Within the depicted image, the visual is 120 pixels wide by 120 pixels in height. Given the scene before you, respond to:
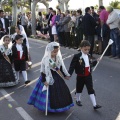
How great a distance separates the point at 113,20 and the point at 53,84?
592cm

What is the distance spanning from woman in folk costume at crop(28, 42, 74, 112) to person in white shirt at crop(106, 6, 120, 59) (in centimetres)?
567

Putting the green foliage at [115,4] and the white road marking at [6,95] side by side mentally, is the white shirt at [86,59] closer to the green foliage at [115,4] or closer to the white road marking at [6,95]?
the white road marking at [6,95]

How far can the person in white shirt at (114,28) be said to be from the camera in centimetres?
1148

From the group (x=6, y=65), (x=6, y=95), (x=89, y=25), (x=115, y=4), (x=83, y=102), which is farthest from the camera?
(x=115, y=4)

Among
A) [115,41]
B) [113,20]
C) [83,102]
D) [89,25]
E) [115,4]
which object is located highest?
[115,4]

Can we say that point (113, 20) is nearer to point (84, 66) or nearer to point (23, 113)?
point (84, 66)

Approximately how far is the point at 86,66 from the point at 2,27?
8278 mm

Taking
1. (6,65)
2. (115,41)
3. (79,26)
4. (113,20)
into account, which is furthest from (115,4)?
(6,65)

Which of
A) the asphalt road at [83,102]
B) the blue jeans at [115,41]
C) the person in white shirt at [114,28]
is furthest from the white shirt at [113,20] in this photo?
the asphalt road at [83,102]

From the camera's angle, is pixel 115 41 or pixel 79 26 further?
pixel 79 26

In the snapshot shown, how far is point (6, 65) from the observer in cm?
879

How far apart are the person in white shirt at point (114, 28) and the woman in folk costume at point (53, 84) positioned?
223 inches

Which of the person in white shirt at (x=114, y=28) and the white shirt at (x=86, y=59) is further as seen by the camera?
the person in white shirt at (x=114, y=28)

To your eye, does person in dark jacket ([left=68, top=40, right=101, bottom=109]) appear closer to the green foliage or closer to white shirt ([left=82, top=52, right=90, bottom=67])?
white shirt ([left=82, top=52, right=90, bottom=67])
